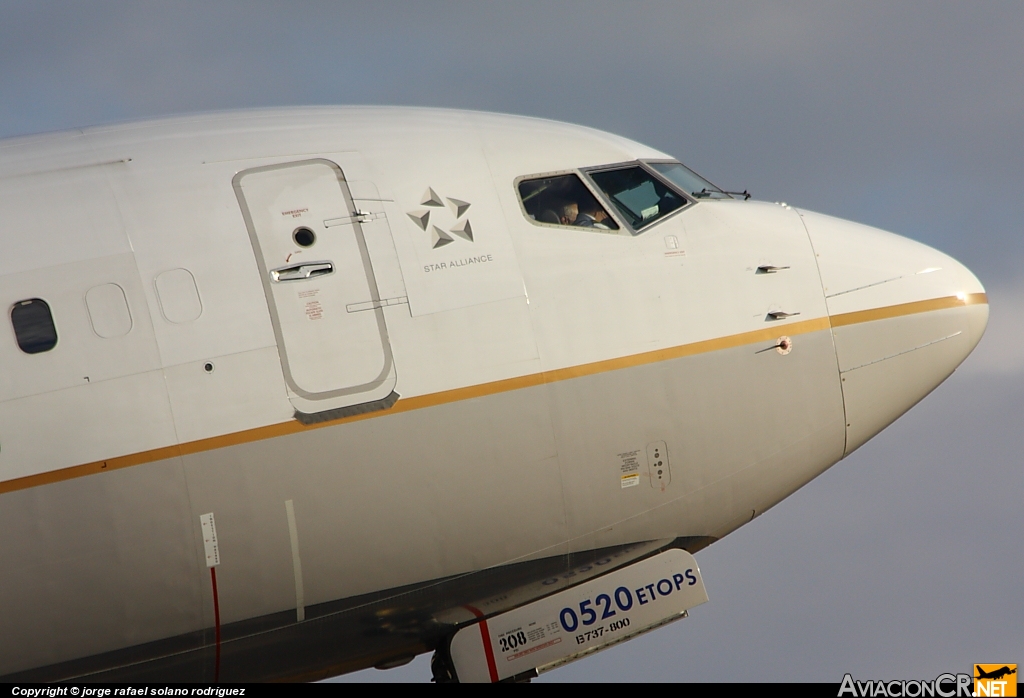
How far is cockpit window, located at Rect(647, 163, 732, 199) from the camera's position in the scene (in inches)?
429

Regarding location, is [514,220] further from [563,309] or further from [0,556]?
[0,556]

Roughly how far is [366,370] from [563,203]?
2633 mm

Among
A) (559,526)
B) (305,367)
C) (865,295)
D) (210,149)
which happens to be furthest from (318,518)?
(865,295)

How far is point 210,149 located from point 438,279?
231cm

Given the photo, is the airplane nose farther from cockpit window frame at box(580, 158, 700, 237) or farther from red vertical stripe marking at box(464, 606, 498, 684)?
red vertical stripe marking at box(464, 606, 498, 684)

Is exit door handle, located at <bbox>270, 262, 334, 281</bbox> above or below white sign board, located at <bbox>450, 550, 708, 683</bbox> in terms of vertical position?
above

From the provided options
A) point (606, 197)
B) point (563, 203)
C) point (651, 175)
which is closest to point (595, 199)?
point (606, 197)

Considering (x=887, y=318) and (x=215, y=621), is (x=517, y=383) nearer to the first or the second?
(x=215, y=621)

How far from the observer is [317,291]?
9016mm

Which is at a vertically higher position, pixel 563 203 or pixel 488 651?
pixel 563 203

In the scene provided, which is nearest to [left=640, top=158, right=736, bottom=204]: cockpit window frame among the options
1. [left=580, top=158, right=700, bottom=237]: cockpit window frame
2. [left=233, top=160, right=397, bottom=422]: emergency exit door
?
[left=580, top=158, right=700, bottom=237]: cockpit window frame

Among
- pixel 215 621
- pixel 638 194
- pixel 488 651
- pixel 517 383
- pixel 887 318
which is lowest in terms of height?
pixel 488 651

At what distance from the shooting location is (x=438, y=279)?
9320 millimetres

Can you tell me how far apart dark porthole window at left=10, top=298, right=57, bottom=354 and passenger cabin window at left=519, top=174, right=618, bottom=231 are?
419 centimetres
